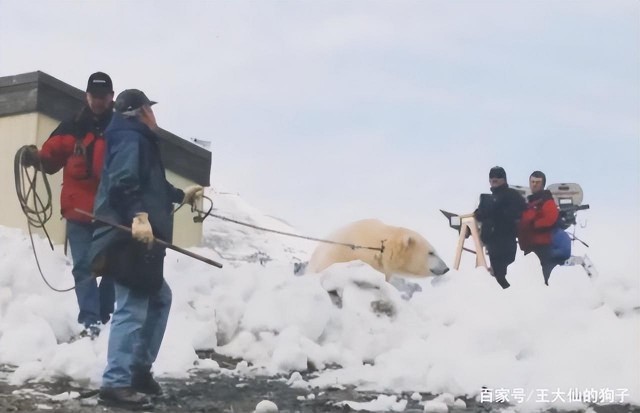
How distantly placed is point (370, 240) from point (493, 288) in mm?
2178

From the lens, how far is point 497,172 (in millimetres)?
10000

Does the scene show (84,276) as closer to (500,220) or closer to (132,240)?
(132,240)

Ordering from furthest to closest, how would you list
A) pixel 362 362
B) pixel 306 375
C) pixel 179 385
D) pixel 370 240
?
pixel 370 240 < pixel 362 362 < pixel 306 375 < pixel 179 385

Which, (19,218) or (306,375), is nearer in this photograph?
(306,375)

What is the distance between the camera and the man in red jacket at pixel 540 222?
394 inches

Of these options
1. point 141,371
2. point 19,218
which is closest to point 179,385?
point 141,371

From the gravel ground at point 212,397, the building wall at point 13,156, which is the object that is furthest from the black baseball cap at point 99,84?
the building wall at point 13,156

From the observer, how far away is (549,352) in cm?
759

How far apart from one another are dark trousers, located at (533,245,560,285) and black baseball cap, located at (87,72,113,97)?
17.5 ft

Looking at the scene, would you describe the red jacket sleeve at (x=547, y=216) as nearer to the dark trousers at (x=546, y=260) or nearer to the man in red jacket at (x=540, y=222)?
the man in red jacket at (x=540, y=222)

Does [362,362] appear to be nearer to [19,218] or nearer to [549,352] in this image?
[549,352]

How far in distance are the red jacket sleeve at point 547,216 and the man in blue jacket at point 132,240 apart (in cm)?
552

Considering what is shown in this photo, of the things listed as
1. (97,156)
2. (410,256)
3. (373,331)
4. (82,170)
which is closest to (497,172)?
(410,256)

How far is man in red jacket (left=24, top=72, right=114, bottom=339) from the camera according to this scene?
24.6ft
